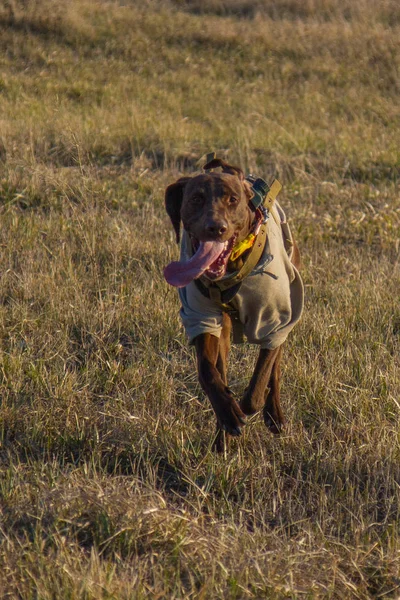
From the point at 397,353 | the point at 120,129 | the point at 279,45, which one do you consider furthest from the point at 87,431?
the point at 279,45

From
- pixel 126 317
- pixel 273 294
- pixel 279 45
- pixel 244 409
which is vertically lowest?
pixel 279 45

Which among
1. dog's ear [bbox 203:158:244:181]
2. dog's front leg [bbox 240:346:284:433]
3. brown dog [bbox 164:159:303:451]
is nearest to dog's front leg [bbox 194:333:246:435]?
brown dog [bbox 164:159:303:451]

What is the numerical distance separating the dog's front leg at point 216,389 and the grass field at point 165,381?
7.6 inches

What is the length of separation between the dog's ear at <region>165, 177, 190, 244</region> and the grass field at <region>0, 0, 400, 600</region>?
2.74 feet

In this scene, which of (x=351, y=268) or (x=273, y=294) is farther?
(x=351, y=268)

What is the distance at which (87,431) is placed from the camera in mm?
3949

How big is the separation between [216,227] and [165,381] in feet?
3.73

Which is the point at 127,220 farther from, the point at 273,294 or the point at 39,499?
the point at 39,499

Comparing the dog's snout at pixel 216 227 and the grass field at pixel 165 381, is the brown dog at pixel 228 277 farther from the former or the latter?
the grass field at pixel 165 381

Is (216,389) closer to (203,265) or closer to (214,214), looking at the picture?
(203,265)

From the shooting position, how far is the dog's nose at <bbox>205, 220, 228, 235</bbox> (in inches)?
137

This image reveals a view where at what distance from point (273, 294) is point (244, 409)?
0.49 m

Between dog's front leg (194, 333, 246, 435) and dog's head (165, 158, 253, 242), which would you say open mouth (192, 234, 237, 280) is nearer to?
dog's head (165, 158, 253, 242)

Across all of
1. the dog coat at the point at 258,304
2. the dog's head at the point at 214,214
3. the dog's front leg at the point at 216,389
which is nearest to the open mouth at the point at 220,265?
the dog's head at the point at 214,214
